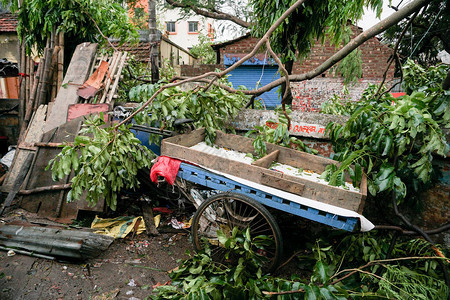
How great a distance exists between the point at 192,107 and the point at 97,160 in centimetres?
142

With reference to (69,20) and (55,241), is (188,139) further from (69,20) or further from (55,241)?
(69,20)

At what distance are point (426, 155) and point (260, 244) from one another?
1.78 metres

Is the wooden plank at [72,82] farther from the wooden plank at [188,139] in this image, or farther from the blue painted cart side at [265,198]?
the blue painted cart side at [265,198]

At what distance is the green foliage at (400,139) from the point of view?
2.66 m

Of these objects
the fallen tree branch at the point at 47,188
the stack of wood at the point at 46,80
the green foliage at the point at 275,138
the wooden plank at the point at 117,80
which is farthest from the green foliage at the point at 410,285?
the stack of wood at the point at 46,80

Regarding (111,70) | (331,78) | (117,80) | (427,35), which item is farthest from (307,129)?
(331,78)

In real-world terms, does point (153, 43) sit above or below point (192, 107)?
above

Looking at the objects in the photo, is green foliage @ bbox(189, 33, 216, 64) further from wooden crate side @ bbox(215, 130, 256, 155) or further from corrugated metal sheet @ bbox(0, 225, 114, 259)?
corrugated metal sheet @ bbox(0, 225, 114, 259)

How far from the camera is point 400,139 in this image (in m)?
2.76

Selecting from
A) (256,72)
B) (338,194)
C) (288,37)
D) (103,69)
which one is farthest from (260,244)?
(256,72)

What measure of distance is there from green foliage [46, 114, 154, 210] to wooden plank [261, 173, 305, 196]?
5.30 feet

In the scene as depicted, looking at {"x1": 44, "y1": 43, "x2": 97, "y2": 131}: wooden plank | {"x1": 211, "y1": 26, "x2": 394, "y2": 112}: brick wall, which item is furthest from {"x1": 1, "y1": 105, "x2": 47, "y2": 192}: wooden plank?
{"x1": 211, "y1": 26, "x2": 394, "y2": 112}: brick wall

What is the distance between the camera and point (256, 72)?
43.6 feet

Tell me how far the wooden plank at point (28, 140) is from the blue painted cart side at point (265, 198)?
3.37 meters
